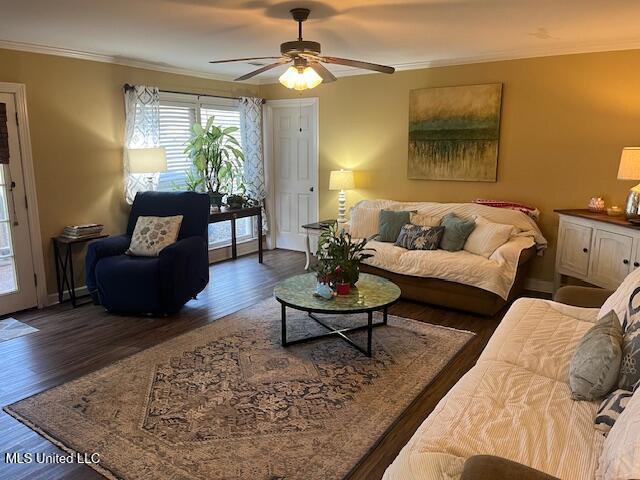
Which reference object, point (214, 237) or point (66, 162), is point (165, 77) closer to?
point (66, 162)

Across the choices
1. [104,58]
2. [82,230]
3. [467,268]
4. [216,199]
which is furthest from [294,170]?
[467,268]

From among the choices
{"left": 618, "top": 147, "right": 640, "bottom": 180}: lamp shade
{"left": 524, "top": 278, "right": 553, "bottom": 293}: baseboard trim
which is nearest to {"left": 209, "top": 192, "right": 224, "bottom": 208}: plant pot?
{"left": 524, "top": 278, "right": 553, "bottom": 293}: baseboard trim

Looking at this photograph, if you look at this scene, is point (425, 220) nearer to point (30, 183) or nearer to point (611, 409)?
point (611, 409)

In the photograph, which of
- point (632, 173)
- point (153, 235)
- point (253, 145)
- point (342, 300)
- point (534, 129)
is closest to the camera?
point (342, 300)

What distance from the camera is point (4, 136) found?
13.5 ft

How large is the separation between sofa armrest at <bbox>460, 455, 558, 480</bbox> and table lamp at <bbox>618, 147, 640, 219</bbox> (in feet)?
11.0

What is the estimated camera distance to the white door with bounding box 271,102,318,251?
6445 millimetres

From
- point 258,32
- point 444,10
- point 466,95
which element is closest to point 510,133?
point 466,95

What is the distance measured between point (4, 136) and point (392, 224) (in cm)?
375

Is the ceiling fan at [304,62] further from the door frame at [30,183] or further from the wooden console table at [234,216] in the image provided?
the wooden console table at [234,216]

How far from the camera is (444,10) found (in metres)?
3.14

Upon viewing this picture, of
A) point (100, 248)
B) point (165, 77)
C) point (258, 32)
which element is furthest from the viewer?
point (165, 77)

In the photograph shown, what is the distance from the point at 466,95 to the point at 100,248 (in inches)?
158

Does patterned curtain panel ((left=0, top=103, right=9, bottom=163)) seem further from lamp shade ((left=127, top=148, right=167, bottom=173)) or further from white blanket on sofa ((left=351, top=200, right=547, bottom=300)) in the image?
white blanket on sofa ((left=351, top=200, right=547, bottom=300))
